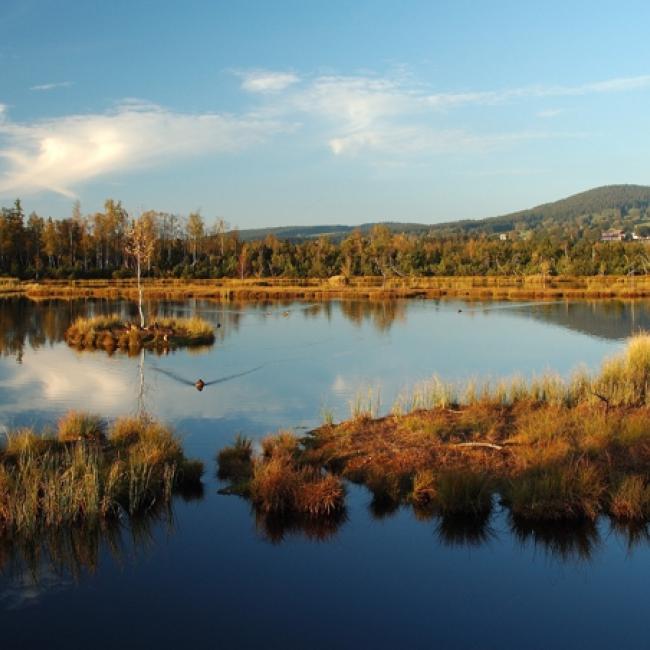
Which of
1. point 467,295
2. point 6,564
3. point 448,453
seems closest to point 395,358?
point 448,453

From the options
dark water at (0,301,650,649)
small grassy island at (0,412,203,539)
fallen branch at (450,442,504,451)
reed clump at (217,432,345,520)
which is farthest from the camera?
fallen branch at (450,442,504,451)

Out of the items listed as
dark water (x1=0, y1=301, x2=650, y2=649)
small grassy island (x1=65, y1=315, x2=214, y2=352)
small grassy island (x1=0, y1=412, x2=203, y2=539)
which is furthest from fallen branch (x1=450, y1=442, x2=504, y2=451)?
small grassy island (x1=65, y1=315, x2=214, y2=352)

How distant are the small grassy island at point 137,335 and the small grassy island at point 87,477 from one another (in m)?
16.7

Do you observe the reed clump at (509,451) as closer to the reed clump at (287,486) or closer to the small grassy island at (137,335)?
the reed clump at (287,486)

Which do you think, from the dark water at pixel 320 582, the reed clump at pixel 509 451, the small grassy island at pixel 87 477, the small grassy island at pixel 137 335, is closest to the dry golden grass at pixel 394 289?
the small grassy island at pixel 137 335

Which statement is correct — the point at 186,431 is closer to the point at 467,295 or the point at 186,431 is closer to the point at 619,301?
the point at 619,301

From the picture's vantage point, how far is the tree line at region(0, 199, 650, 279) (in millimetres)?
82562

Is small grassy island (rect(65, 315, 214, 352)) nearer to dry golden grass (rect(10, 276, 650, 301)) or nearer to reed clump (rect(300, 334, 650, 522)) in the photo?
reed clump (rect(300, 334, 650, 522))

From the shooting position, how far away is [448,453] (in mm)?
12000

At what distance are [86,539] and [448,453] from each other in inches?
228

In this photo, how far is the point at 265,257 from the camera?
9794 centimetres

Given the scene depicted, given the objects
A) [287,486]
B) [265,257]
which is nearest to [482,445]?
[287,486]

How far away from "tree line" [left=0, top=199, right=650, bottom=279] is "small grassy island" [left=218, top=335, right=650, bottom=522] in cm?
6284

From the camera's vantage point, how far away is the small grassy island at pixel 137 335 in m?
29.8
